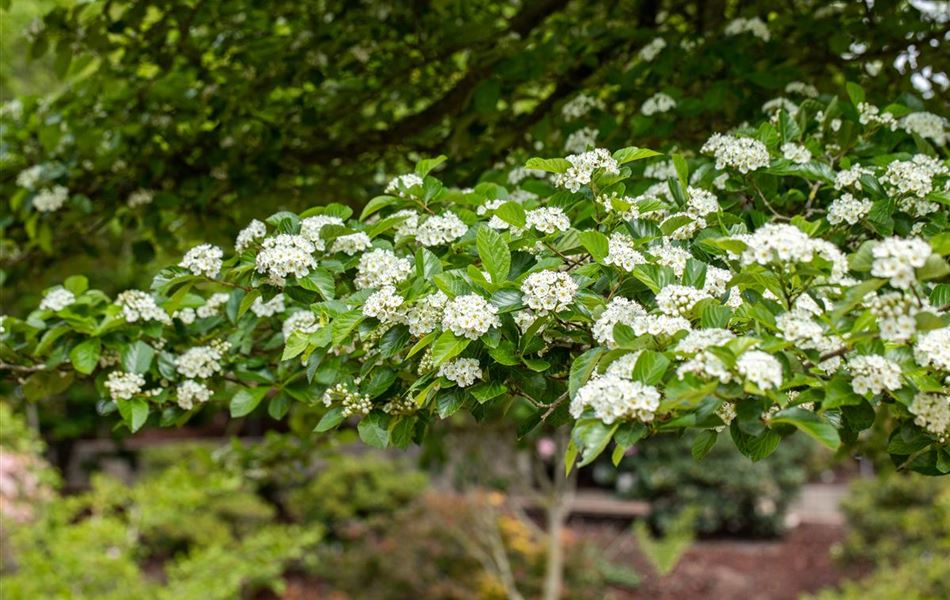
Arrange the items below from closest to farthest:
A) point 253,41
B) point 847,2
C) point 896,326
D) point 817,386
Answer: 1. point 896,326
2. point 817,386
3. point 847,2
4. point 253,41

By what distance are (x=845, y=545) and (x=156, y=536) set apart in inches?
278

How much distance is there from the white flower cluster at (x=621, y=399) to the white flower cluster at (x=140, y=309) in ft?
3.77

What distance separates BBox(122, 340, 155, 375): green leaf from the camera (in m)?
1.96

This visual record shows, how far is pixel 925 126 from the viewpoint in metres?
2.02

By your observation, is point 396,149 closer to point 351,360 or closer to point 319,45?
point 319,45

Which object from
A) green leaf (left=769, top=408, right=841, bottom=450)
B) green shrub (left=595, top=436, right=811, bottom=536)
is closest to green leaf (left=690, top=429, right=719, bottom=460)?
green leaf (left=769, top=408, right=841, bottom=450)

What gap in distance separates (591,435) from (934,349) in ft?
1.64

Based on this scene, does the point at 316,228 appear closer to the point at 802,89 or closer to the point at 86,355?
the point at 86,355

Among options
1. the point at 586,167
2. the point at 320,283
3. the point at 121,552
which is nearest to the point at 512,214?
the point at 586,167

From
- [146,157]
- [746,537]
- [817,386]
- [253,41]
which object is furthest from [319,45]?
[746,537]

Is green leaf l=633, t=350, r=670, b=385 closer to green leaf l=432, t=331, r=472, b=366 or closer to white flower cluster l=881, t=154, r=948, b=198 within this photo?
green leaf l=432, t=331, r=472, b=366

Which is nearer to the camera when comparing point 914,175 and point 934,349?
→ point 934,349

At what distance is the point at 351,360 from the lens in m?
1.74

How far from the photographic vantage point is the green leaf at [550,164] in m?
1.58
